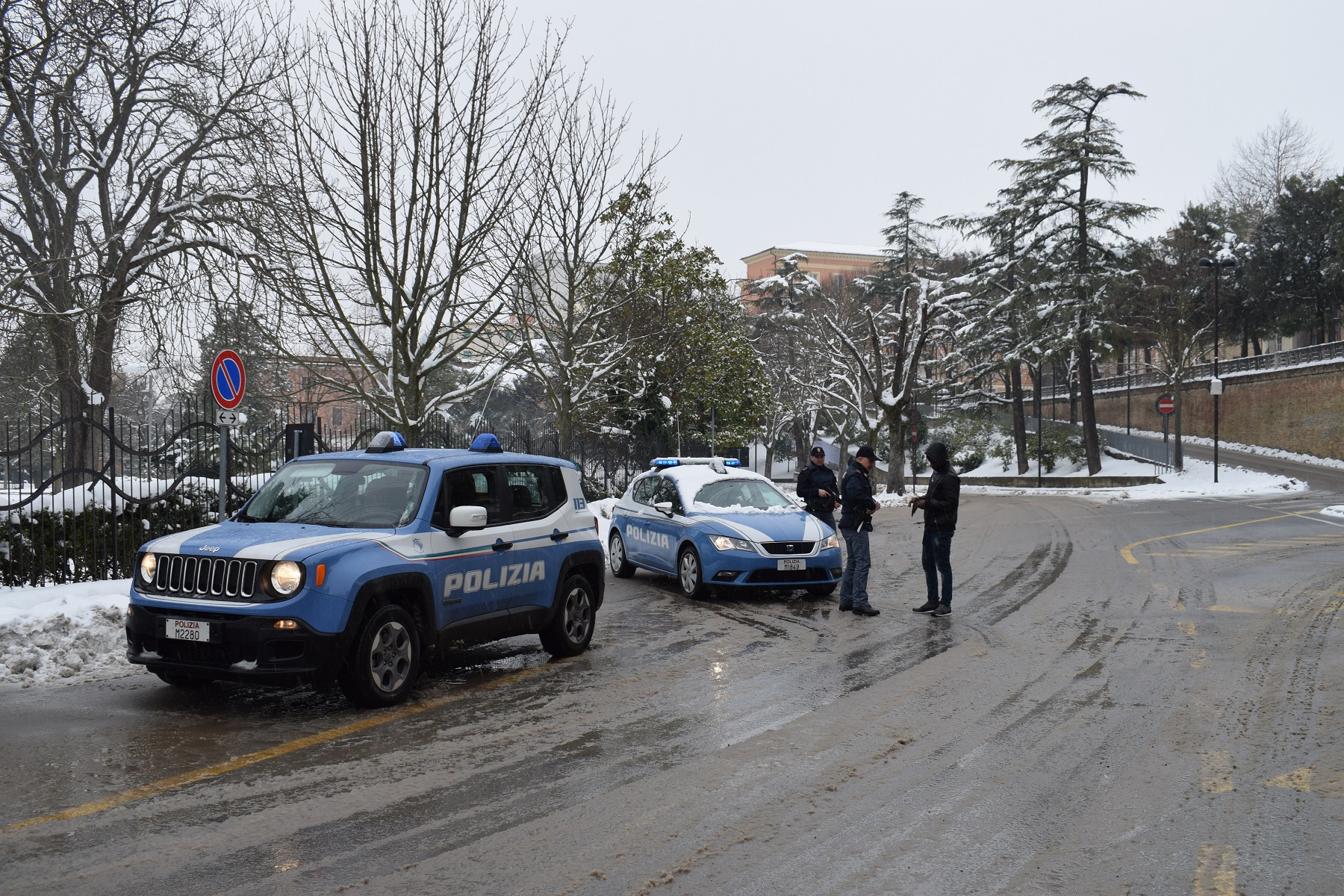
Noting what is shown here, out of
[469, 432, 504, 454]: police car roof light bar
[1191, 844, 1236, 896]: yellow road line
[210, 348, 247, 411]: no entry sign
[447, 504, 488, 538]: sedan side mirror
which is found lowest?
[1191, 844, 1236, 896]: yellow road line

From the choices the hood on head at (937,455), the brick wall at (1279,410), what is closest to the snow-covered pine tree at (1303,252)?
the brick wall at (1279,410)

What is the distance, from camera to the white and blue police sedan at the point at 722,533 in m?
12.4

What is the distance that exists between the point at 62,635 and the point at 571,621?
433 cm

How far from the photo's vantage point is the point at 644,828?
4.73 metres

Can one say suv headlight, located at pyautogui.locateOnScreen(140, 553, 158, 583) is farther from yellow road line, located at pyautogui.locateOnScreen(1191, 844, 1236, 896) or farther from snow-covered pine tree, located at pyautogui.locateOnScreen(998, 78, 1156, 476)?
snow-covered pine tree, located at pyautogui.locateOnScreen(998, 78, 1156, 476)

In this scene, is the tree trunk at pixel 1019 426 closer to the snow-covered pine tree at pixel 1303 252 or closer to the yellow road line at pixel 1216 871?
the snow-covered pine tree at pixel 1303 252

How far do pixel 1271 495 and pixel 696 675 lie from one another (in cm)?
2923

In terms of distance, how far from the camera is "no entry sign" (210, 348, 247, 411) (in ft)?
37.0

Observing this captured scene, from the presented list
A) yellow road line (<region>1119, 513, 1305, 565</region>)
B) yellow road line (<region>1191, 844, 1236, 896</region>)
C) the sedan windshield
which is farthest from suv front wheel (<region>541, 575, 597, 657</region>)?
yellow road line (<region>1119, 513, 1305, 565</region>)

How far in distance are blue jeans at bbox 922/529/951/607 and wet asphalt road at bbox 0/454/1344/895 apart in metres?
0.86

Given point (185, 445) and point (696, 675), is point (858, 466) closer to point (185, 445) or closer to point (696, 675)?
point (696, 675)

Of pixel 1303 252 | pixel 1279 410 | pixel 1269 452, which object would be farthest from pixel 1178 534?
pixel 1303 252

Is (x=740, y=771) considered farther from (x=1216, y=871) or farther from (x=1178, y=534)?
(x=1178, y=534)

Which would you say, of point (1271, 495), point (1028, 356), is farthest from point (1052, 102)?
point (1271, 495)
